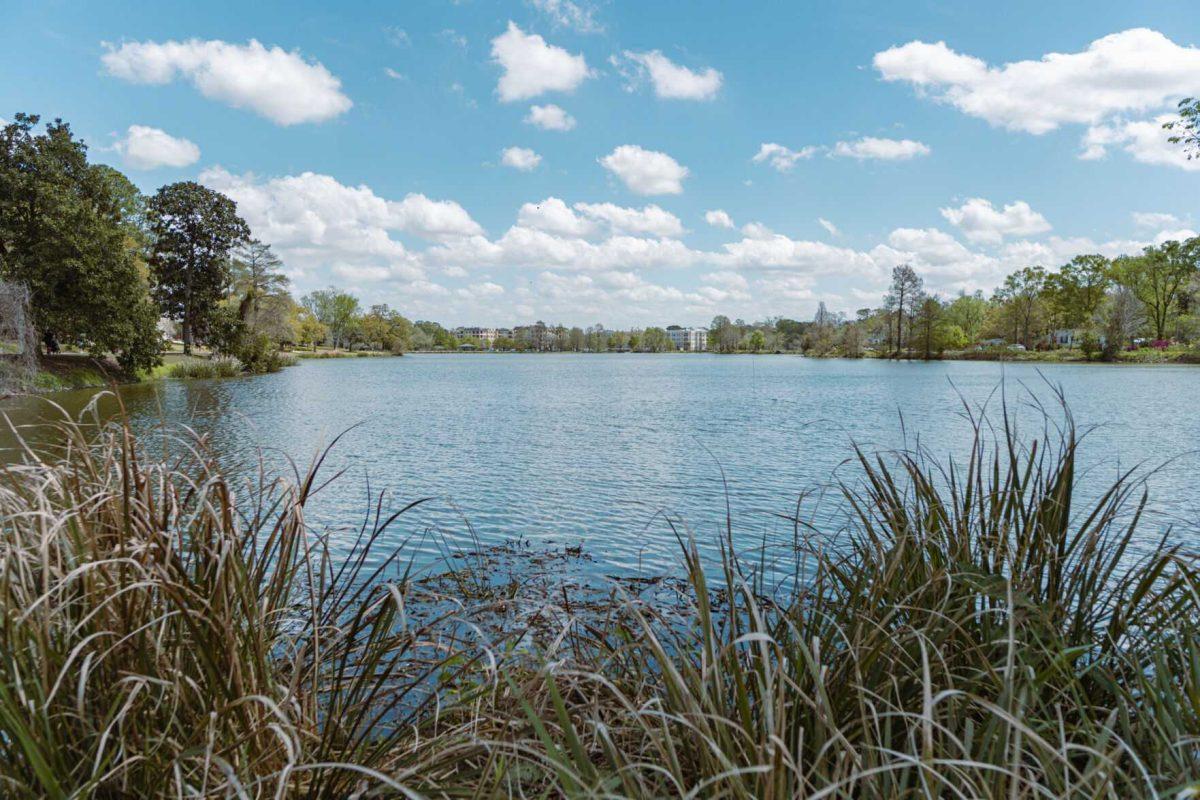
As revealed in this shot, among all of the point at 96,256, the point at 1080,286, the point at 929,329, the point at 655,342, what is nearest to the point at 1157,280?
the point at 1080,286

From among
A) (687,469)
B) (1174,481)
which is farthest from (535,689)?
(1174,481)

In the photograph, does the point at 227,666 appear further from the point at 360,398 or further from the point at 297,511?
the point at 360,398

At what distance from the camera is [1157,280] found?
64625 mm

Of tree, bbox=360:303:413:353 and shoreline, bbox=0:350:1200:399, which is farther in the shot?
tree, bbox=360:303:413:353

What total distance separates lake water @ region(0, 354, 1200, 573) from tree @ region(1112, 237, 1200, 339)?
42218 mm

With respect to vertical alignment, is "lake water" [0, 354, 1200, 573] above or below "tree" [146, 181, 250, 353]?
below

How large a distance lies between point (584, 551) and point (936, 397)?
24854 millimetres

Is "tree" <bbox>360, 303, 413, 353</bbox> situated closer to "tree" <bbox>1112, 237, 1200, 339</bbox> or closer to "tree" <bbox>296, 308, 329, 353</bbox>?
"tree" <bbox>296, 308, 329, 353</bbox>

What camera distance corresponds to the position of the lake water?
333 inches

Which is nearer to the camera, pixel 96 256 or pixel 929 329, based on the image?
pixel 96 256

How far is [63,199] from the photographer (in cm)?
2577

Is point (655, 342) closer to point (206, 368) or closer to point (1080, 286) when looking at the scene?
point (1080, 286)

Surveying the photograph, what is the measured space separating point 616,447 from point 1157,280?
74.1 m

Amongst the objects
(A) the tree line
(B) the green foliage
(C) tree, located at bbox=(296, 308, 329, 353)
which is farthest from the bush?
(B) the green foliage
